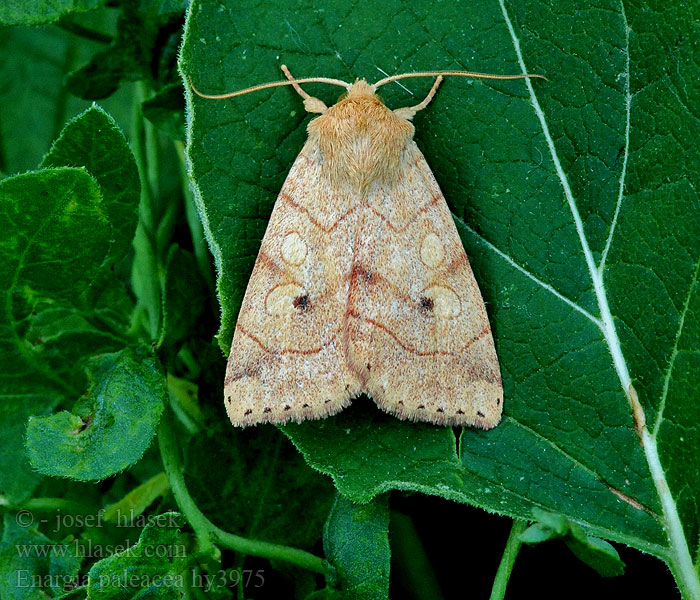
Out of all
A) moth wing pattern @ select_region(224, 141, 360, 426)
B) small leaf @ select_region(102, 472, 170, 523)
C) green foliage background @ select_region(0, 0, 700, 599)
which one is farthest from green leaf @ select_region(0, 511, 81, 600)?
moth wing pattern @ select_region(224, 141, 360, 426)

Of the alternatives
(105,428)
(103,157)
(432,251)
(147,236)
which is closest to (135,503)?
(105,428)

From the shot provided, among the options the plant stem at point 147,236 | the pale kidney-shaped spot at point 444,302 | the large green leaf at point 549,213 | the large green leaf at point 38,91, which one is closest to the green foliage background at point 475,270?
the large green leaf at point 549,213

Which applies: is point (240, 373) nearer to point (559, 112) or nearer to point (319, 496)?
point (319, 496)

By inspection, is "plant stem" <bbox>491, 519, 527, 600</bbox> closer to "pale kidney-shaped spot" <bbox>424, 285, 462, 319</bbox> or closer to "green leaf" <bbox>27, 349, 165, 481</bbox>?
"pale kidney-shaped spot" <bbox>424, 285, 462, 319</bbox>

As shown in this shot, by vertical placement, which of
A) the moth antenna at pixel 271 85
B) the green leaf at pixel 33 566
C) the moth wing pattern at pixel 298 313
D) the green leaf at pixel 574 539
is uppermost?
the moth antenna at pixel 271 85

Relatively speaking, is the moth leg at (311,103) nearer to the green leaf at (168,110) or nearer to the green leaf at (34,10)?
the green leaf at (168,110)

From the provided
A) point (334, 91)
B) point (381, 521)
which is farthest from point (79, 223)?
point (381, 521)
